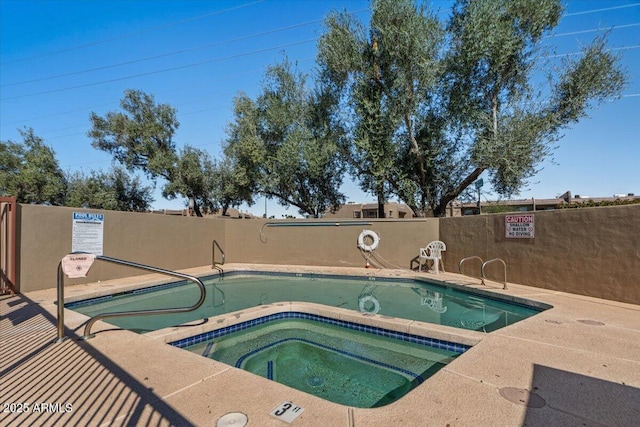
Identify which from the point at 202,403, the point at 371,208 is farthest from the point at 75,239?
the point at 371,208

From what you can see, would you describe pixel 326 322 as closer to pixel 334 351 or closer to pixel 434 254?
pixel 334 351

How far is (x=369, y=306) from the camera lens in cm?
591

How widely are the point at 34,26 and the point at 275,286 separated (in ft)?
60.4

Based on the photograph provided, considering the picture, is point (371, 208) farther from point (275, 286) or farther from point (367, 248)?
point (275, 286)

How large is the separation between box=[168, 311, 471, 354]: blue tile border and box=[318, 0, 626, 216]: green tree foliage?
22.6 ft

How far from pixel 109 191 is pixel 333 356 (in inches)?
746

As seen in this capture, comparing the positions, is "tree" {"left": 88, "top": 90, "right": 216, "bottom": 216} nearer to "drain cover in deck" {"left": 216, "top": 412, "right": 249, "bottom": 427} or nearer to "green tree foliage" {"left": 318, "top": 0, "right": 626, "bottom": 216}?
"green tree foliage" {"left": 318, "top": 0, "right": 626, "bottom": 216}

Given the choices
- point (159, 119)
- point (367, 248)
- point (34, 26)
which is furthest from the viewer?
point (159, 119)

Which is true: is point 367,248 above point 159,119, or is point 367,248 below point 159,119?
below

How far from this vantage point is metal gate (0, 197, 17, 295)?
18.3 ft

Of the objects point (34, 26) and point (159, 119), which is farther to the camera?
point (159, 119)

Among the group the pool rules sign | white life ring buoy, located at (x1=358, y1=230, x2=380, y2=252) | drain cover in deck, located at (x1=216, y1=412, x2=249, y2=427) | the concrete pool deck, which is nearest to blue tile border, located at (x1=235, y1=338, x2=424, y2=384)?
the concrete pool deck

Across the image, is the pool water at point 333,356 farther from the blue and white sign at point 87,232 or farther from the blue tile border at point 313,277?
the blue and white sign at point 87,232

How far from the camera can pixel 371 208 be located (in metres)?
32.8
